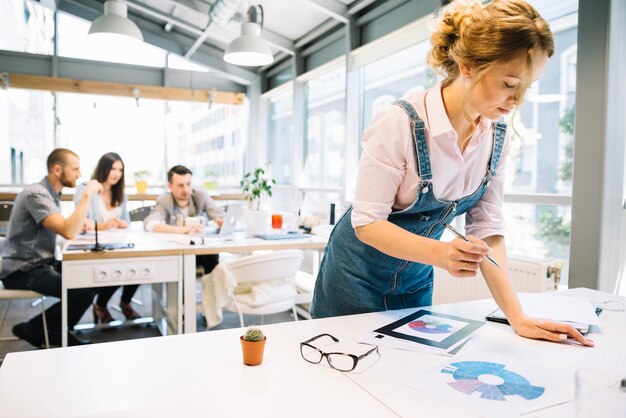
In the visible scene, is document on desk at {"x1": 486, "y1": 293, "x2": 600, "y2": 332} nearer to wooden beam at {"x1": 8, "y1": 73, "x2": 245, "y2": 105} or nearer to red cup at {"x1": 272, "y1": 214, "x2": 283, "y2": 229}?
red cup at {"x1": 272, "y1": 214, "x2": 283, "y2": 229}

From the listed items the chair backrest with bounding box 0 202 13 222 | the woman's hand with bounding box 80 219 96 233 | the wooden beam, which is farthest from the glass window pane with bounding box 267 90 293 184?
the woman's hand with bounding box 80 219 96 233

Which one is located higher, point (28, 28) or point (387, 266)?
point (28, 28)

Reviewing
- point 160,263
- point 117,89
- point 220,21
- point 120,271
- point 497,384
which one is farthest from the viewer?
point 117,89

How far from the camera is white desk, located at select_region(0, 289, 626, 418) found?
828 mm

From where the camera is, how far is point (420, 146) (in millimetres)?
1169

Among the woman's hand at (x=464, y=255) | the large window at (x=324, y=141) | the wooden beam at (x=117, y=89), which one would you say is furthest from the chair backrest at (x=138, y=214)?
the woman's hand at (x=464, y=255)

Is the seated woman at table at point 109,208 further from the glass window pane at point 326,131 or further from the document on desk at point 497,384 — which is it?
the document on desk at point 497,384

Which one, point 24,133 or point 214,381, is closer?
point 214,381

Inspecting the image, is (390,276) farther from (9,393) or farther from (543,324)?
(9,393)

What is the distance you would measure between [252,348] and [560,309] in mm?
943

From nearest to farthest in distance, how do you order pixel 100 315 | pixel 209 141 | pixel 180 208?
1. pixel 100 315
2. pixel 180 208
3. pixel 209 141

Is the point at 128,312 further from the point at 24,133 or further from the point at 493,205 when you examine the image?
the point at 24,133

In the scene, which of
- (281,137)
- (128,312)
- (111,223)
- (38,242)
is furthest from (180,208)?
(281,137)

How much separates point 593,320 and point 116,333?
3319 millimetres
